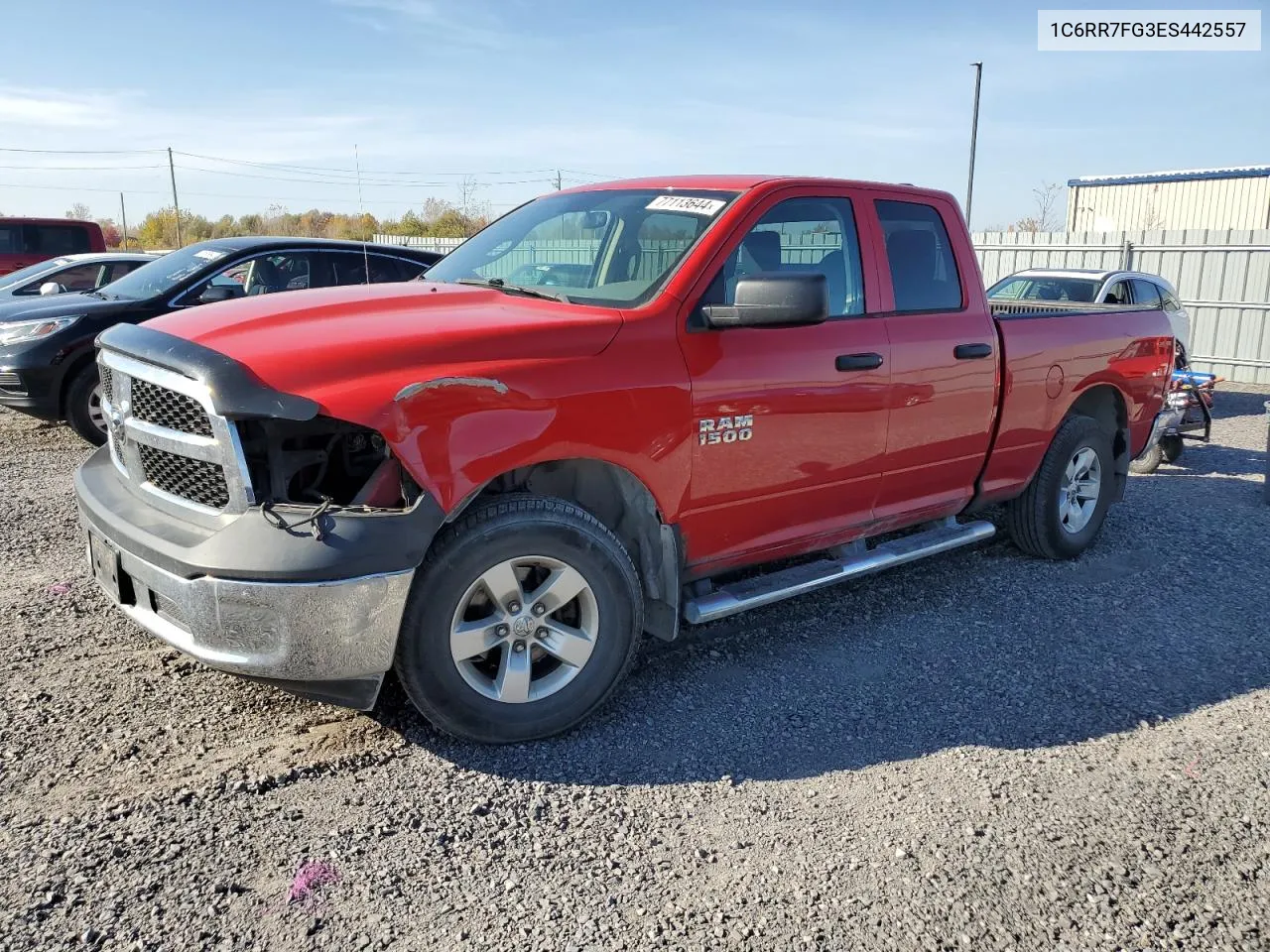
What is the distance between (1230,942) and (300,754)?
2.89 m

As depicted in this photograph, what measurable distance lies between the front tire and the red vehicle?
1768 centimetres

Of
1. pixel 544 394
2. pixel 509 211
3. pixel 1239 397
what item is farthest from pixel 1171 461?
pixel 544 394

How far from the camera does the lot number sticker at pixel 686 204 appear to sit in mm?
4043

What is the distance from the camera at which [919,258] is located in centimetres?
476

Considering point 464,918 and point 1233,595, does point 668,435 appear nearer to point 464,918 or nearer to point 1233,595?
point 464,918

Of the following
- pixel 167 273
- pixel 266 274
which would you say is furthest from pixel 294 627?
pixel 167 273

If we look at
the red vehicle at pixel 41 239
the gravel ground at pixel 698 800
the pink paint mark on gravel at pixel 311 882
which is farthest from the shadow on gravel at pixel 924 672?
the red vehicle at pixel 41 239

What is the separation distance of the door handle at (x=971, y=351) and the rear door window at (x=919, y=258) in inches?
8.2

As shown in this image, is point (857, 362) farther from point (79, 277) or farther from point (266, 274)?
point (79, 277)

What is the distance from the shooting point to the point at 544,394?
330 centimetres

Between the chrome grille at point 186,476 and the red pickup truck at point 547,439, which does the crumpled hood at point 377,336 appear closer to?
the red pickup truck at point 547,439

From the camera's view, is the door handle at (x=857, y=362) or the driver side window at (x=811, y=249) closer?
the driver side window at (x=811, y=249)

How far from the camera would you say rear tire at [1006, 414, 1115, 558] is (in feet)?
18.5

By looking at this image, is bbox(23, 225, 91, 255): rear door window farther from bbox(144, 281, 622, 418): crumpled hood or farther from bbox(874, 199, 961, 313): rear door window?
bbox(874, 199, 961, 313): rear door window
